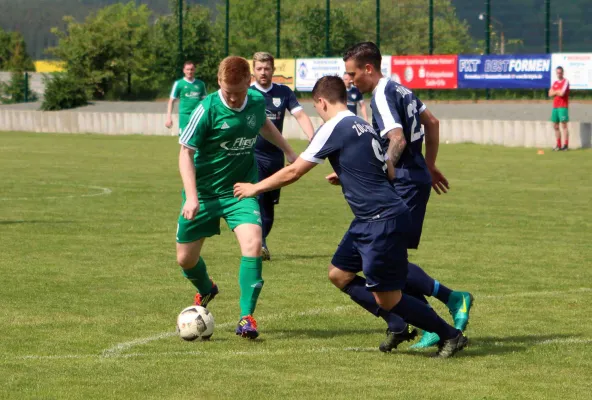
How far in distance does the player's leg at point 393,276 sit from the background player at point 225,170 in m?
1.23

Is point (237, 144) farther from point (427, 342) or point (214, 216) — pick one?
point (427, 342)

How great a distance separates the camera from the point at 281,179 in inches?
276

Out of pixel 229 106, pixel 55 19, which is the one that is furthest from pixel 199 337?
pixel 55 19

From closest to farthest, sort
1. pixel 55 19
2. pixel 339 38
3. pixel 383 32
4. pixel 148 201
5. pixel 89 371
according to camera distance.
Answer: pixel 89 371, pixel 148 201, pixel 339 38, pixel 383 32, pixel 55 19

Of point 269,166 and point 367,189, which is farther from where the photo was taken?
point 269,166

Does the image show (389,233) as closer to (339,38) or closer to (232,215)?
(232,215)

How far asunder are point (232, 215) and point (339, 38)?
39464 millimetres

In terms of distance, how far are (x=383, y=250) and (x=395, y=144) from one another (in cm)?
86

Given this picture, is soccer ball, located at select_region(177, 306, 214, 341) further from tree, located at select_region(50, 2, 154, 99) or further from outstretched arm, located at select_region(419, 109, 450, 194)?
tree, located at select_region(50, 2, 154, 99)

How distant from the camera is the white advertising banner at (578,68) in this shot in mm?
34938

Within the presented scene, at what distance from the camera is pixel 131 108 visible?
49.4 metres

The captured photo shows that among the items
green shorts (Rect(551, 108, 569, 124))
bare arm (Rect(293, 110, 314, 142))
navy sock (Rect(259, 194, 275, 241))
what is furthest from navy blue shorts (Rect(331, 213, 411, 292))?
green shorts (Rect(551, 108, 569, 124))

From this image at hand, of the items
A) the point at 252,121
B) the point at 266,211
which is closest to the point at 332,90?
the point at 252,121

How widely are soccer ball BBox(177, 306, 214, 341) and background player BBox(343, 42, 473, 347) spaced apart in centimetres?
143
